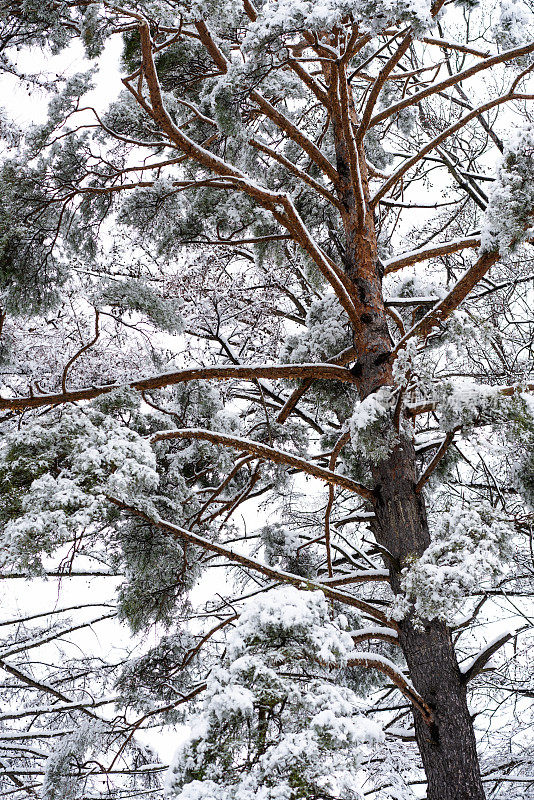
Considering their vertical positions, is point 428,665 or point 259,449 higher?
point 259,449

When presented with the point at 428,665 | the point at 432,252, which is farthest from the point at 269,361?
the point at 428,665

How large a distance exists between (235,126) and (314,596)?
289 centimetres

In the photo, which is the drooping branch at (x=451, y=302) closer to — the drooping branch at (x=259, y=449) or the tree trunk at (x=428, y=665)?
the tree trunk at (x=428, y=665)

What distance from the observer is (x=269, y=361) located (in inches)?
297

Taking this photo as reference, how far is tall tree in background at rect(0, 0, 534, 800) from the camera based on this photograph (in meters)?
3.56

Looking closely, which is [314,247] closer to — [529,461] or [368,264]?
[368,264]

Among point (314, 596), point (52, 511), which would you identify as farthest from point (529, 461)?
point (52, 511)

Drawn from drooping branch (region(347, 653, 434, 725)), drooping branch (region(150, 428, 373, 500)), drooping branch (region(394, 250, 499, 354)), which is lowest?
drooping branch (region(347, 653, 434, 725))

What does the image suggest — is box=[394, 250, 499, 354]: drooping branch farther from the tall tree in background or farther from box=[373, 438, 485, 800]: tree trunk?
box=[373, 438, 485, 800]: tree trunk

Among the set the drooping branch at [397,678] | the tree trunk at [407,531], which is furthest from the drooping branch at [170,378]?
the drooping branch at [397,678]

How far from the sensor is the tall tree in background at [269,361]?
140 inches

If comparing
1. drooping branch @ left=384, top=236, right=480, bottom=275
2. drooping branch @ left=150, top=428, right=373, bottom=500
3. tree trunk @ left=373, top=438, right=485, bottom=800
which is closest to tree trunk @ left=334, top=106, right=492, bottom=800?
tree trunk @ left=373, top=438, right=485, bottom=800

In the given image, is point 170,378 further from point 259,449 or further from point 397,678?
point 397,678

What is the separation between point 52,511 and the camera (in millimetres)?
3428
